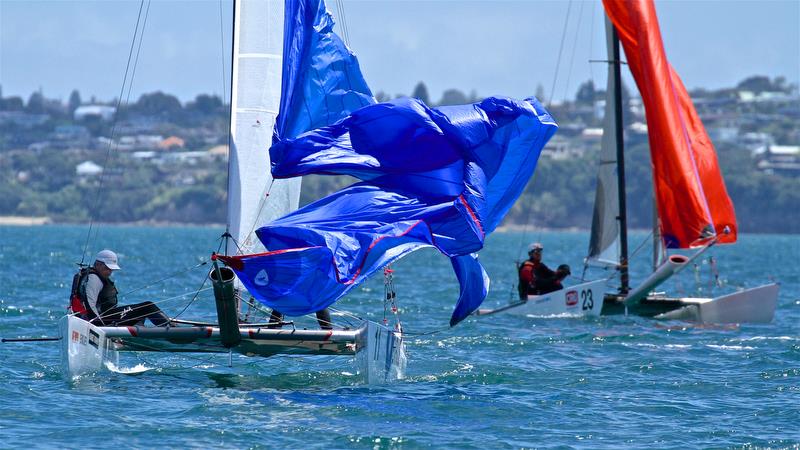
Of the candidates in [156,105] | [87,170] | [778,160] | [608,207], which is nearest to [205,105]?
[156,105]

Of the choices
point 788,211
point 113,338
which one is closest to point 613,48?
point 113,338

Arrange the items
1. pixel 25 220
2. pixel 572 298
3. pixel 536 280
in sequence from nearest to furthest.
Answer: pixel 572 298 → pixel 536 280 → pixel 25 220

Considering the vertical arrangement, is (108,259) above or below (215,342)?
above

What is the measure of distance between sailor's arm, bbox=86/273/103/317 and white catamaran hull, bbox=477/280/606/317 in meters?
8.00

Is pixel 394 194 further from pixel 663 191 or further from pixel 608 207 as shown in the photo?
pixel 608 207

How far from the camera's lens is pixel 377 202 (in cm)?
1324

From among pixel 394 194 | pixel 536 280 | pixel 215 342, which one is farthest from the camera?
pixel 536 280

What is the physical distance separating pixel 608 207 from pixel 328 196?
9454 mm

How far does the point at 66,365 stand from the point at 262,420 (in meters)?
2.33

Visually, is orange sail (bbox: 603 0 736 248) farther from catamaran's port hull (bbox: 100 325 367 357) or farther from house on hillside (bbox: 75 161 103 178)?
house on hillside (bbox: 75 161 103 178)

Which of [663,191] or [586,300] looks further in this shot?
[663,191]

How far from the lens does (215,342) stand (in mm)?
12922

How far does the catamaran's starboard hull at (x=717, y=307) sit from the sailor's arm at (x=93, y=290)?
940cm

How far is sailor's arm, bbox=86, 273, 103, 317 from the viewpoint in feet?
44.2
